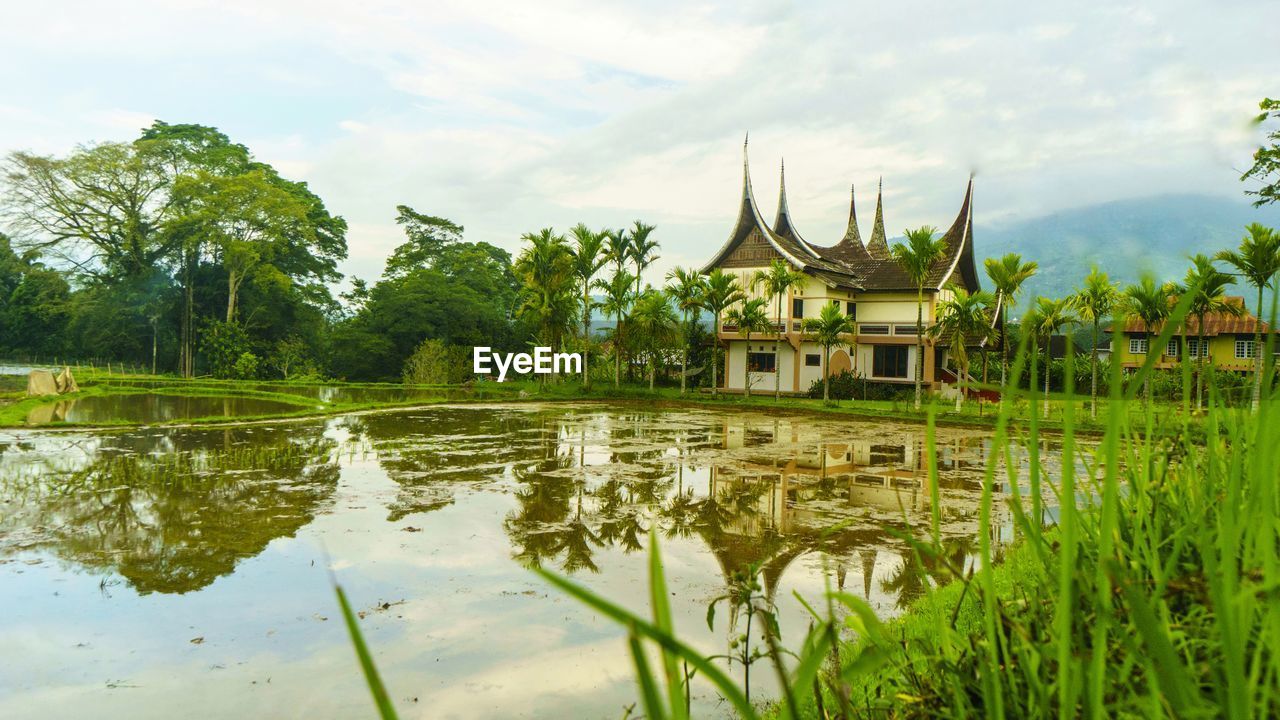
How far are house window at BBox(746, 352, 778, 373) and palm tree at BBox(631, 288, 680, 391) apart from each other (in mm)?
3797

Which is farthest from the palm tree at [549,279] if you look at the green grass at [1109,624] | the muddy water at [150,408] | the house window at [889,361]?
the green grass at [1109,624]

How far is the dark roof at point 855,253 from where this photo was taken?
2888 cm

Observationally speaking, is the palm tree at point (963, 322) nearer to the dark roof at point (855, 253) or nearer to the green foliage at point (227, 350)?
the dark roof at point (855, 253)

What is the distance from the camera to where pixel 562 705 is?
411cm

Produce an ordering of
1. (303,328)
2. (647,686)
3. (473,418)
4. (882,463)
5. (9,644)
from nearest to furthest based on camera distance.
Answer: (647,686), (9,644), (882,463), (473,418), (303,328)

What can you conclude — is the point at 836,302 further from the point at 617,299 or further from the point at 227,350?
the point at 227,350

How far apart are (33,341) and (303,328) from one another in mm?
13371

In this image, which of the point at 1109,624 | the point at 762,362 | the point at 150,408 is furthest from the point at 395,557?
the point at 762,362

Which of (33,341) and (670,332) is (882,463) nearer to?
(670,332)

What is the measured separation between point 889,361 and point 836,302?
2938 millimetres

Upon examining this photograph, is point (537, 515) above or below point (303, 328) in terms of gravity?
below

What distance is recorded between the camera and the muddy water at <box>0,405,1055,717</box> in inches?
170

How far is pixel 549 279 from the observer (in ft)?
89.5

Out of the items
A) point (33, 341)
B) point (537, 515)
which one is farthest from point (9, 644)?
point (33, 341)
